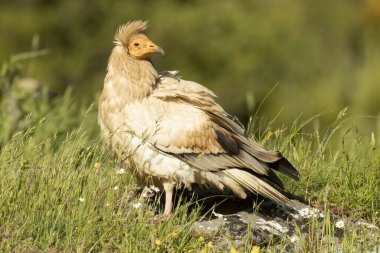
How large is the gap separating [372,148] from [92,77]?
66.6 ft

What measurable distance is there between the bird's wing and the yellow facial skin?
49cm

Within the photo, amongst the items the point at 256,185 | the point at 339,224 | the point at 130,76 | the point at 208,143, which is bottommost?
the point at 339,224

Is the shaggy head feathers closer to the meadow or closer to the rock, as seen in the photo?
the meadow

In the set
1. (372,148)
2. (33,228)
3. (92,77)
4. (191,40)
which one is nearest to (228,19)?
(191,40)

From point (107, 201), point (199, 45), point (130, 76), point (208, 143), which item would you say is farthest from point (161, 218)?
point (199, 45)

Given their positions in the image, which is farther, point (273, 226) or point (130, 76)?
point (130, 76)

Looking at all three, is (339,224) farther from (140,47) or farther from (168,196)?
(140,47)

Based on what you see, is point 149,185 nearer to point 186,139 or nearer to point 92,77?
point 186,139

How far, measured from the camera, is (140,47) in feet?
24.9

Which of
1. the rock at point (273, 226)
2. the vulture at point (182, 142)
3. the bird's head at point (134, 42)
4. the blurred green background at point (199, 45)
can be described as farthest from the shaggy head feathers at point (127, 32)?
the blurred green background at point (199, 45)

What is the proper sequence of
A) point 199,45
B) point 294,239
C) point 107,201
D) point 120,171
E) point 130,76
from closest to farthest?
1. point 107,201
2. point 294,239
3. point 120,171
4. point 130,76
5. point 199,45

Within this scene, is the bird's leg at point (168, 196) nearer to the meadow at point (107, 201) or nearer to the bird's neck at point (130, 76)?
the meadow at point (107, 201)

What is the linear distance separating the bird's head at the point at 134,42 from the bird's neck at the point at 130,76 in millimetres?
61

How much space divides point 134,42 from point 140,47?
6 cm
